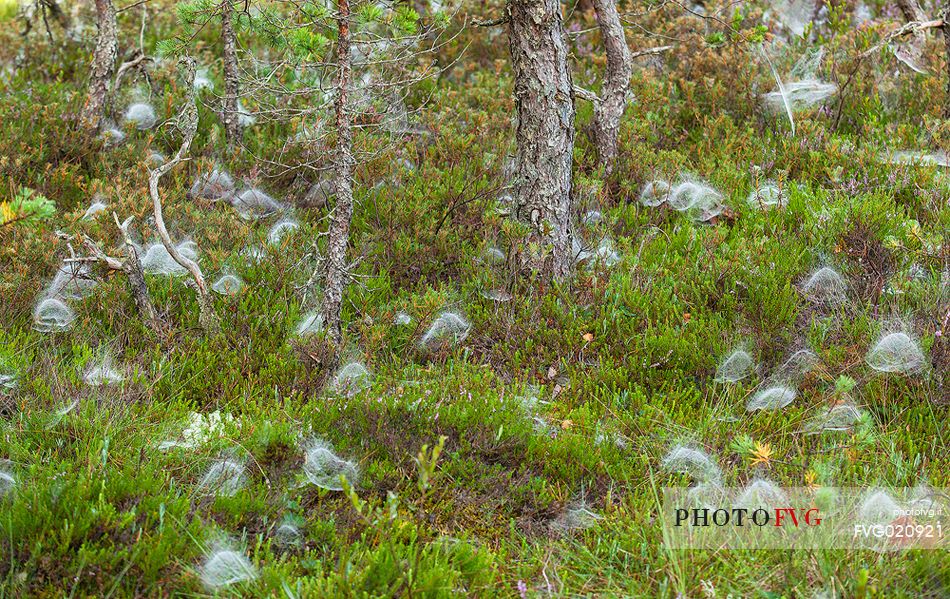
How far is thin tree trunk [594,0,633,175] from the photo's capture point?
700 centimetres

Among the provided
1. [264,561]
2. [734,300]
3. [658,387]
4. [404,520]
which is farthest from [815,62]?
[264,561]

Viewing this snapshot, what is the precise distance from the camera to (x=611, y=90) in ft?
23.4

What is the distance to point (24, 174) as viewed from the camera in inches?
259

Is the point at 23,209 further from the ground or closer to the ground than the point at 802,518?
further from the ground

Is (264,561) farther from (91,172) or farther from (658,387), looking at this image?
(91,172)

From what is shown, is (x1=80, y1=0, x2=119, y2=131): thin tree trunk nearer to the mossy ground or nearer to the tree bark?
the mossy ground

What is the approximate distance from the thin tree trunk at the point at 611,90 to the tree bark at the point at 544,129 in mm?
1315

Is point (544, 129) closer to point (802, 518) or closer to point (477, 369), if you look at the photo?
point (477, 369)

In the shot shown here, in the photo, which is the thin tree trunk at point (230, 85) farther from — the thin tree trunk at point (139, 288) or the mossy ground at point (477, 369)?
the thin tree trunk at point (139, 288)

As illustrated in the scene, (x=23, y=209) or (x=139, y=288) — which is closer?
(x=23, y=209)

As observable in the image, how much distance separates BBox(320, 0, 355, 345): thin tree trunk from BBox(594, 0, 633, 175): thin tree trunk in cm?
273

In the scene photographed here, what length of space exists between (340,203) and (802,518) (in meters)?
3.07

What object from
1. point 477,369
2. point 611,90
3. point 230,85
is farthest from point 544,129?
point 230,85

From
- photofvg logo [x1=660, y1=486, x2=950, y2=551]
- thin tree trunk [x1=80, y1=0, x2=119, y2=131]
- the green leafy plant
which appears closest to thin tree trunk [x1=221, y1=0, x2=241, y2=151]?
thin tree trunk [x1=80, y1=0, x2=119, y2=131]
